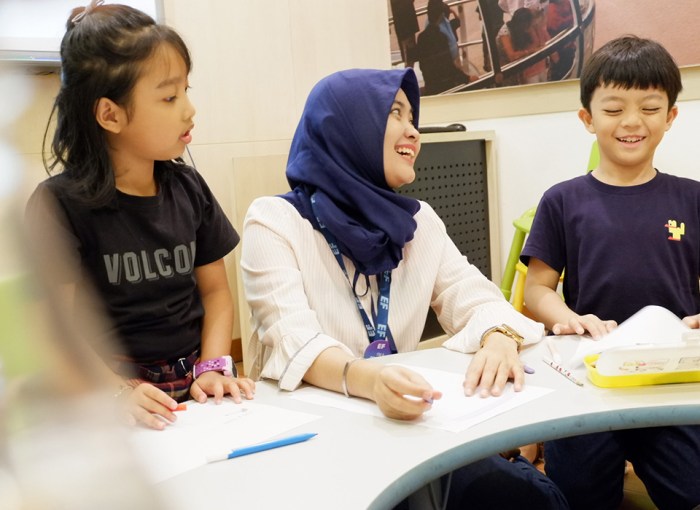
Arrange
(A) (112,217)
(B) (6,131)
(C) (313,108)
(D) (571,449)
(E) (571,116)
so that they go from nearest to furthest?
(B) (6,131)
(A) (112,217)
(D) (571,449)
(C) (313,108)
(E) (571,116)

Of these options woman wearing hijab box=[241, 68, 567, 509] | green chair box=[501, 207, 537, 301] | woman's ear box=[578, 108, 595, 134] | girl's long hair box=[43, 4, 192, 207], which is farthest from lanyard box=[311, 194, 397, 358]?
green chair box=[501, 207, 537, 301]

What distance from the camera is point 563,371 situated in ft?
3.58

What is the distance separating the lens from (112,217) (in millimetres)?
1256

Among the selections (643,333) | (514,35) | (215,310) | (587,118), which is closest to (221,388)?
(215,310)

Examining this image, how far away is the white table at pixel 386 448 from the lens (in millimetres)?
714

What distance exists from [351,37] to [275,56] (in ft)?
1.64

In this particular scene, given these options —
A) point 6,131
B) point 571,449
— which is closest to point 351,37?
point 571,449

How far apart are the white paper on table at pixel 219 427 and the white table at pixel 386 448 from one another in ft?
0.09

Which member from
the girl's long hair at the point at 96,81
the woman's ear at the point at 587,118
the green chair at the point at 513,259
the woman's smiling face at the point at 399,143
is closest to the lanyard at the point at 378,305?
the woman's smiling face at the point at 399,143

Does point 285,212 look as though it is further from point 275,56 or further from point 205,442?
point 275,56

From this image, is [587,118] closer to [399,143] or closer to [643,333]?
[399,143]

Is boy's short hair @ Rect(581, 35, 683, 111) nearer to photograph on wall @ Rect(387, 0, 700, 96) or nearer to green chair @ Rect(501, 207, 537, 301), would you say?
photograph on wall @ Rect(387, 0, 700, 96)

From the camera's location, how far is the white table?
0.71 m

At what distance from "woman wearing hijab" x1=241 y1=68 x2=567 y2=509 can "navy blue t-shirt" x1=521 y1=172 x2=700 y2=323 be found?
1.10ft
